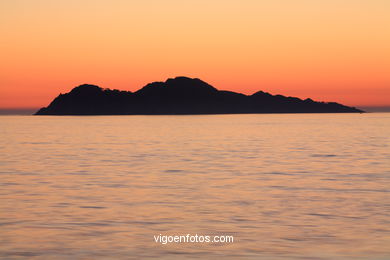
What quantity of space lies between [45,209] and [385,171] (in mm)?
22848

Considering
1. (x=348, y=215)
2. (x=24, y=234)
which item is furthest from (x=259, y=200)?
(x=24, y=234)

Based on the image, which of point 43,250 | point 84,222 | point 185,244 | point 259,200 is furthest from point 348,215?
point 43,250

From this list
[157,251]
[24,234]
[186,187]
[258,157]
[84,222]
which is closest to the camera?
[157,251]

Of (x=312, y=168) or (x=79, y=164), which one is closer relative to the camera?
(x=312, y=168)

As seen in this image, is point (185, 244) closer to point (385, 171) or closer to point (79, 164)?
point (385, 171)

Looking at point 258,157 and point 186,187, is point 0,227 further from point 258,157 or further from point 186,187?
point 258,157

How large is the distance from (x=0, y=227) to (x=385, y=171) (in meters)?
25.6

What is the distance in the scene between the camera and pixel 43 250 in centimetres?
1602

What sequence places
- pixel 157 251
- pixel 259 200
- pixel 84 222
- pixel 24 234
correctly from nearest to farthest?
1. pixel 157 251
2. pixel 24 234
3. pixel 84 222
4. pixel 259 200

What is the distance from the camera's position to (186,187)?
29.3 metres

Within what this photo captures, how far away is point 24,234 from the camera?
1789 centimetres

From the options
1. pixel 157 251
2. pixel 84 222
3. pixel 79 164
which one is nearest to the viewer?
pixel 157 251

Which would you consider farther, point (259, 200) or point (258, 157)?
point (258, 157)

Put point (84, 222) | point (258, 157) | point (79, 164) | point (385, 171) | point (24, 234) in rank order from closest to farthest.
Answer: point (24, 234)
point (84, 222)
point (385, 171)
point (79, 164)
point (258, 157)
